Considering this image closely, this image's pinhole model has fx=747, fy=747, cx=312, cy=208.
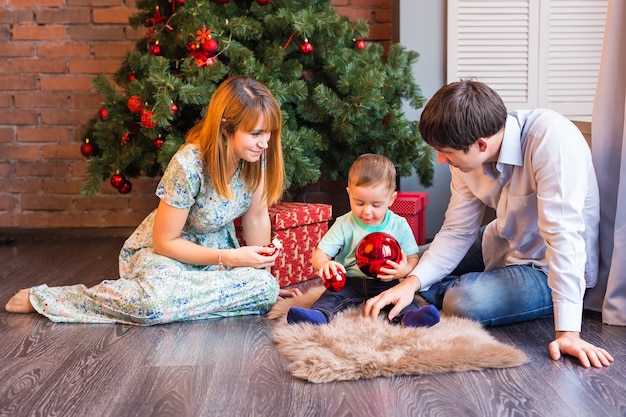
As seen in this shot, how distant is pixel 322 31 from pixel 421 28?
66 cm

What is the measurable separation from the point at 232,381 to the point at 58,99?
9.21 feet

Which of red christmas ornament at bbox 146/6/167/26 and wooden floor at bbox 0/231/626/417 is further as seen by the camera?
red christmas ornament at bbox 146/6/167/26

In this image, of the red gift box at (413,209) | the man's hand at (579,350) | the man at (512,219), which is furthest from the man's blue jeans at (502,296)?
the red gift box at (413,209)

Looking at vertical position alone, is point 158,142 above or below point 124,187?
above

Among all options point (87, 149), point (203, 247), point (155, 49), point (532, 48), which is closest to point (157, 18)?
point (155, 49)

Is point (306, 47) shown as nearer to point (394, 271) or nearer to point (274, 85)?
point (274, 85)

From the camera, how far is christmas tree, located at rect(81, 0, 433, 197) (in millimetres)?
2941

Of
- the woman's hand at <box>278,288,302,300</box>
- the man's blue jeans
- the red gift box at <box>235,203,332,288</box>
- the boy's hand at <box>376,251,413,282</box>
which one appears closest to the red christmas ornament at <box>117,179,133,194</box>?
the red gift box at <box>235,203,332,288</box>

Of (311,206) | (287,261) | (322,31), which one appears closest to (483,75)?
(322,31)

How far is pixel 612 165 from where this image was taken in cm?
232

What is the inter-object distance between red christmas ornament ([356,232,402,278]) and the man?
0.28 feet

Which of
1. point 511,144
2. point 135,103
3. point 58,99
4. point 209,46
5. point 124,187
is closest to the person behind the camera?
point 511,144

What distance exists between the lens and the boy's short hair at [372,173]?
2.21 meters

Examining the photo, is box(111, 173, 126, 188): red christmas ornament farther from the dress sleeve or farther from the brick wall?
the dress sleeve
